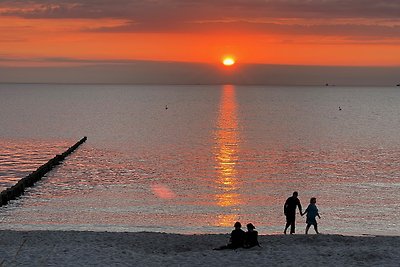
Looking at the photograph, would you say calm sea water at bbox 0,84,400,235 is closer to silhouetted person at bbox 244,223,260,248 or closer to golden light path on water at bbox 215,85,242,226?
golden light path on water at bbox 215,85,242,226

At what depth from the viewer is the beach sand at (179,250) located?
70.5ft

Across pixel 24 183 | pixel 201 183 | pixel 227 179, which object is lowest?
pixel 24 183

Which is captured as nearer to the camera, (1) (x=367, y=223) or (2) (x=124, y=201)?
(1) (x=367, y=223)

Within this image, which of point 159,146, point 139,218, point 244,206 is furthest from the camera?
point 159,146

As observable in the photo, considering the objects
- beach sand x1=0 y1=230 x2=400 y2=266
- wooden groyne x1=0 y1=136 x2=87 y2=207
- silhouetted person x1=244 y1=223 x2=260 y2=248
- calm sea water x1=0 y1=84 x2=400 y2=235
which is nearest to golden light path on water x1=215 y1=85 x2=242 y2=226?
calm sea water x1=0 y1=84 x2=400 y2=235

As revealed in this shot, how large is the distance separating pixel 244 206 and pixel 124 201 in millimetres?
8452

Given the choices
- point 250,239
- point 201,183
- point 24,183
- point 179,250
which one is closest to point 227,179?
point 201,183

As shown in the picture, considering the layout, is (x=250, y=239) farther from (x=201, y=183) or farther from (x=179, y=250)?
(x=201, y=183)

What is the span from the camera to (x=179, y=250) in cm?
2416

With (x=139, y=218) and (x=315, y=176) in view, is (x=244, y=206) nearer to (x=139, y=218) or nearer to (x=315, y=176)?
(x=139, y=218)

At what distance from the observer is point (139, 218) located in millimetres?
36781

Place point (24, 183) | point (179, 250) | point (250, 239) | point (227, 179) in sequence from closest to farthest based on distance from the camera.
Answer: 1. point (250, 239)
2. point (179, 250)
3. point (24, 183)
4. point (227, 179)

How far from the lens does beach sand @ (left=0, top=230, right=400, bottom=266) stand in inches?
846

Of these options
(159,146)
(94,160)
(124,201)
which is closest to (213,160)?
(94,160)
